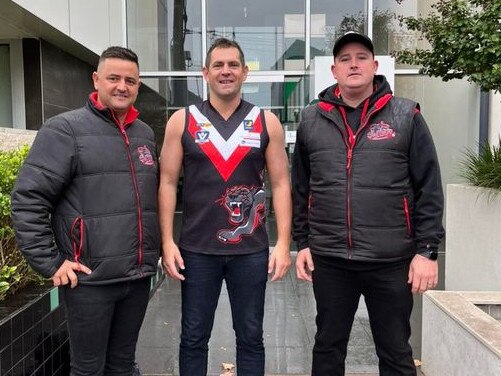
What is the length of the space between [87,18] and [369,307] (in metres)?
7.76

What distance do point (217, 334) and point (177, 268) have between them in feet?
6.93

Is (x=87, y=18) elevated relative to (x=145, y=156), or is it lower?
elevated

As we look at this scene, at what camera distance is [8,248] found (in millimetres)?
3375

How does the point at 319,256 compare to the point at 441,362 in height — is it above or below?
above

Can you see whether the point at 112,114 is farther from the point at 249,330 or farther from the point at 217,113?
the point at 249,330

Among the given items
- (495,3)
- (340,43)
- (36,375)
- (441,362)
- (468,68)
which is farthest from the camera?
(468,68)

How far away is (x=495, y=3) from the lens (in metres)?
4.61

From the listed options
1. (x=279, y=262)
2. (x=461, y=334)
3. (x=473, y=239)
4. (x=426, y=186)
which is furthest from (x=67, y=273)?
(x=473, y=239)

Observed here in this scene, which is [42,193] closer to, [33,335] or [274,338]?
[33,335]

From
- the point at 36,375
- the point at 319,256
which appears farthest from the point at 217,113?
the point at 36,375

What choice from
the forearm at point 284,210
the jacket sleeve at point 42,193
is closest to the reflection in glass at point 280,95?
the forearm at point 284,210

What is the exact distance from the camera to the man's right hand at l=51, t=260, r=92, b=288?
2.41 m

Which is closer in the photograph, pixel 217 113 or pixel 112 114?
pixel 112 114

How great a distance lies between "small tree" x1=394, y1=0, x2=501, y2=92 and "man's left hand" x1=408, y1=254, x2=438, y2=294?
256 centimetres
